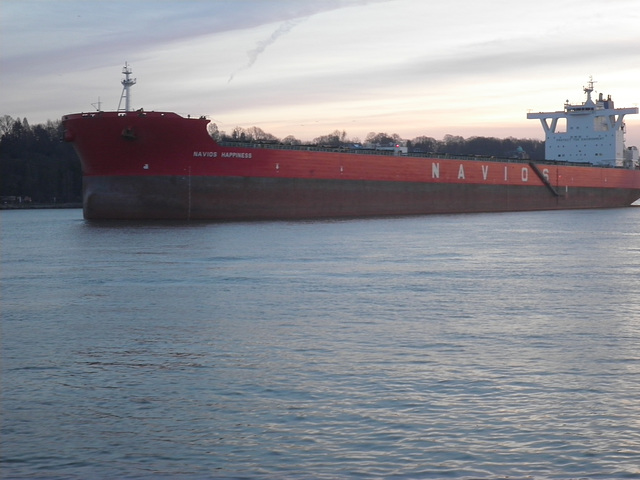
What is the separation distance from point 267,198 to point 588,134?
26622 millimetres

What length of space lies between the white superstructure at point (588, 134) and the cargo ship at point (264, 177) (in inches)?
251

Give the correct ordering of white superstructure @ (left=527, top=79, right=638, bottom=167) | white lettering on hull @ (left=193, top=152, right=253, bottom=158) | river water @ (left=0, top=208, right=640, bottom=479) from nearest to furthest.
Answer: river water @ (left=0, top=208, right=640, bottom=479) < white lettering on hull @ (left=193, top=152, right=253, bottom=158) < white superstructure @ (left=527, top=79, right=638, bottom=167)

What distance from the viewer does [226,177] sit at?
86.9 ft

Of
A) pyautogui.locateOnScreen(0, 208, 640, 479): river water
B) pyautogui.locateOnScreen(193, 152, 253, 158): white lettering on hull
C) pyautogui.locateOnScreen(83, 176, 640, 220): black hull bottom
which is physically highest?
pyautogui.locateOnScreen(193, 152, 253, 158): white lettering on hull

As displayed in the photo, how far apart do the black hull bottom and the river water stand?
37.7 feet

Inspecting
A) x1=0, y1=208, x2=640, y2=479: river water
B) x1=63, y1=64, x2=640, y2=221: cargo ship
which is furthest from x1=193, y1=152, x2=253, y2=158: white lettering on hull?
x1=0, y1=208, x2=640, y2=479: river water

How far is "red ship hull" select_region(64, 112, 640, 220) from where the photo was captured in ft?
83.7

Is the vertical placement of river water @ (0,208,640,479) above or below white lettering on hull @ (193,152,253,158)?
below

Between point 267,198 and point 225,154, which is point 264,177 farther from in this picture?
point 225,154

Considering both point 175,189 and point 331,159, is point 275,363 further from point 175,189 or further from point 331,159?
point 331,159

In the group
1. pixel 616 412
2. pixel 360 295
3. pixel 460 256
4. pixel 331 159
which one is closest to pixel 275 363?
pixel 616 412

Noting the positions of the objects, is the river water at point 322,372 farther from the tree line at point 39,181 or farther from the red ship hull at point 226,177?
the tree line at point 39,181

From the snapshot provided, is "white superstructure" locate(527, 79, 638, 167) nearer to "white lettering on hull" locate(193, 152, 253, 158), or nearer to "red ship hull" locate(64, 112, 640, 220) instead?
"red ship hull" locate(64, 112, 640, 220)

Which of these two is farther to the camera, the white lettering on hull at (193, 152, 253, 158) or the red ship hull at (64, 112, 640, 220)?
the white lettering on hull at (193, 152, 253, 158)
